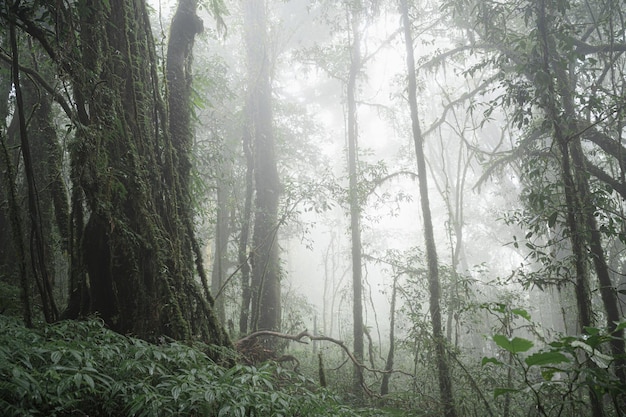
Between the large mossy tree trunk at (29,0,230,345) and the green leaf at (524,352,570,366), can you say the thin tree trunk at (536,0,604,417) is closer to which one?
the green leaf at (524,352,570,366)

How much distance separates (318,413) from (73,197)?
319cm

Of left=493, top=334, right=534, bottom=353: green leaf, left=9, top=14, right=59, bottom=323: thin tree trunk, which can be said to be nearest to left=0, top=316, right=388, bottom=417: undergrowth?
left=9, top=14, right=59, bottom=323: thin tree trunk

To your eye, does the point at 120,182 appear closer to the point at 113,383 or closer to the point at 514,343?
the point at 113,383

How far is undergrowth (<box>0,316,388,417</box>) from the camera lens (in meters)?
2.08

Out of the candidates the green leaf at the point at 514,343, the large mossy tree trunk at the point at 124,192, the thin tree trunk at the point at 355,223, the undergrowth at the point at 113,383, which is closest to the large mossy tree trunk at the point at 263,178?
the thin tree trunk at the point at 355,223

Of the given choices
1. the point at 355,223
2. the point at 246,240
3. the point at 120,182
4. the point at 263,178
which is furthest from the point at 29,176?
the point at 355,223

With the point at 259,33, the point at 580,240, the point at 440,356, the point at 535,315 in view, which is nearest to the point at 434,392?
the point at 440,356

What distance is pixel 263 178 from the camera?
9656mm

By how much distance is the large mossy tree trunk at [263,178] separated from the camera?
8430 millimetres

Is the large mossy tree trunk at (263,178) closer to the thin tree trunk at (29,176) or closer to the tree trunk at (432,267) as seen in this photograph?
the tree trunk at (432,267)

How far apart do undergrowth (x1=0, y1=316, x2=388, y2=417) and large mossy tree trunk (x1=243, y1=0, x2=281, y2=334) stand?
4.24 metres

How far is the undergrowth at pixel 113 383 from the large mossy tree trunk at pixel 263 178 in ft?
13.9

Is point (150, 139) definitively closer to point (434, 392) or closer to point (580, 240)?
point (580, 240)

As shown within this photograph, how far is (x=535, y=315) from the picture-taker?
82.7 ft
